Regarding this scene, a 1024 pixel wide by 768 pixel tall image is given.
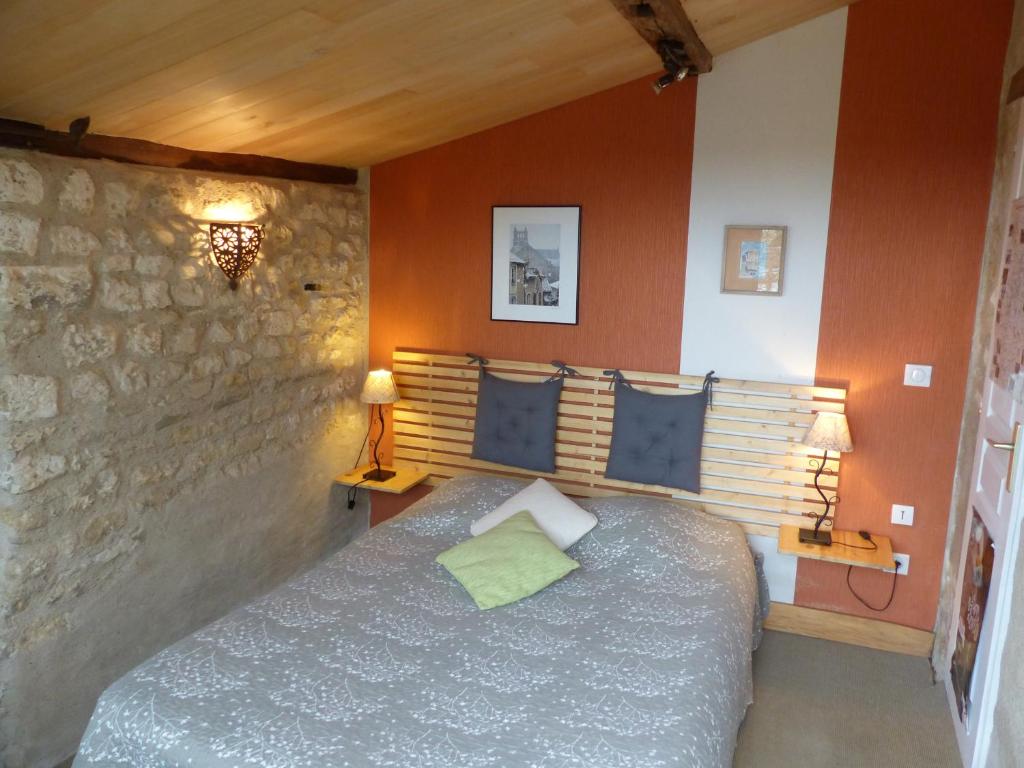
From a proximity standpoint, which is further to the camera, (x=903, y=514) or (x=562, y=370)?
(x=562, y=370)

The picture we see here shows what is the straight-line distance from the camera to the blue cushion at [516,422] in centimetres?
388

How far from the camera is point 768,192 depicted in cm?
344

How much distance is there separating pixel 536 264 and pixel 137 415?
1.96 metres

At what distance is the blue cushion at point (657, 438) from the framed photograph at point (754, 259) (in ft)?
1.80

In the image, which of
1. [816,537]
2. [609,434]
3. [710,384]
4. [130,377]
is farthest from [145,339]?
[816,537]

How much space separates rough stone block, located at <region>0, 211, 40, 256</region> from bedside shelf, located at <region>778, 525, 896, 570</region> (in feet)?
9.98

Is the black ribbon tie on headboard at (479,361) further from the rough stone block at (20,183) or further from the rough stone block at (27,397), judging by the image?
the rough stone block at (20,183)

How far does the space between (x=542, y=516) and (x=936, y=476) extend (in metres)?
1.72

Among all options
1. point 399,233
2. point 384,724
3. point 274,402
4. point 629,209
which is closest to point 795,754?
point 384,724

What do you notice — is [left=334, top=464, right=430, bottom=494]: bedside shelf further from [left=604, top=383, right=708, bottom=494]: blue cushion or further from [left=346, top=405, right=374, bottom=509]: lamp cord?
[left=604, top=383, right=708, bottom=494]: blue cushion

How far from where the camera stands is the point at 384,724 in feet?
6.95

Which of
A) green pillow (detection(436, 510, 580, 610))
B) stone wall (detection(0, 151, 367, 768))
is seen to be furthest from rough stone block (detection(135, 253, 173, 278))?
green pillow (detection(436, 510, 580, 610))

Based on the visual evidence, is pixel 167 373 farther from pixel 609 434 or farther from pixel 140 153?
pixel 609 434

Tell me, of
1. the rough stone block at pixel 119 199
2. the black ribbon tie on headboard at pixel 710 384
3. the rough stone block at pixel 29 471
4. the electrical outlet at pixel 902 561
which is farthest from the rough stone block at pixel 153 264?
the electrical outlet at pixel 902 561
